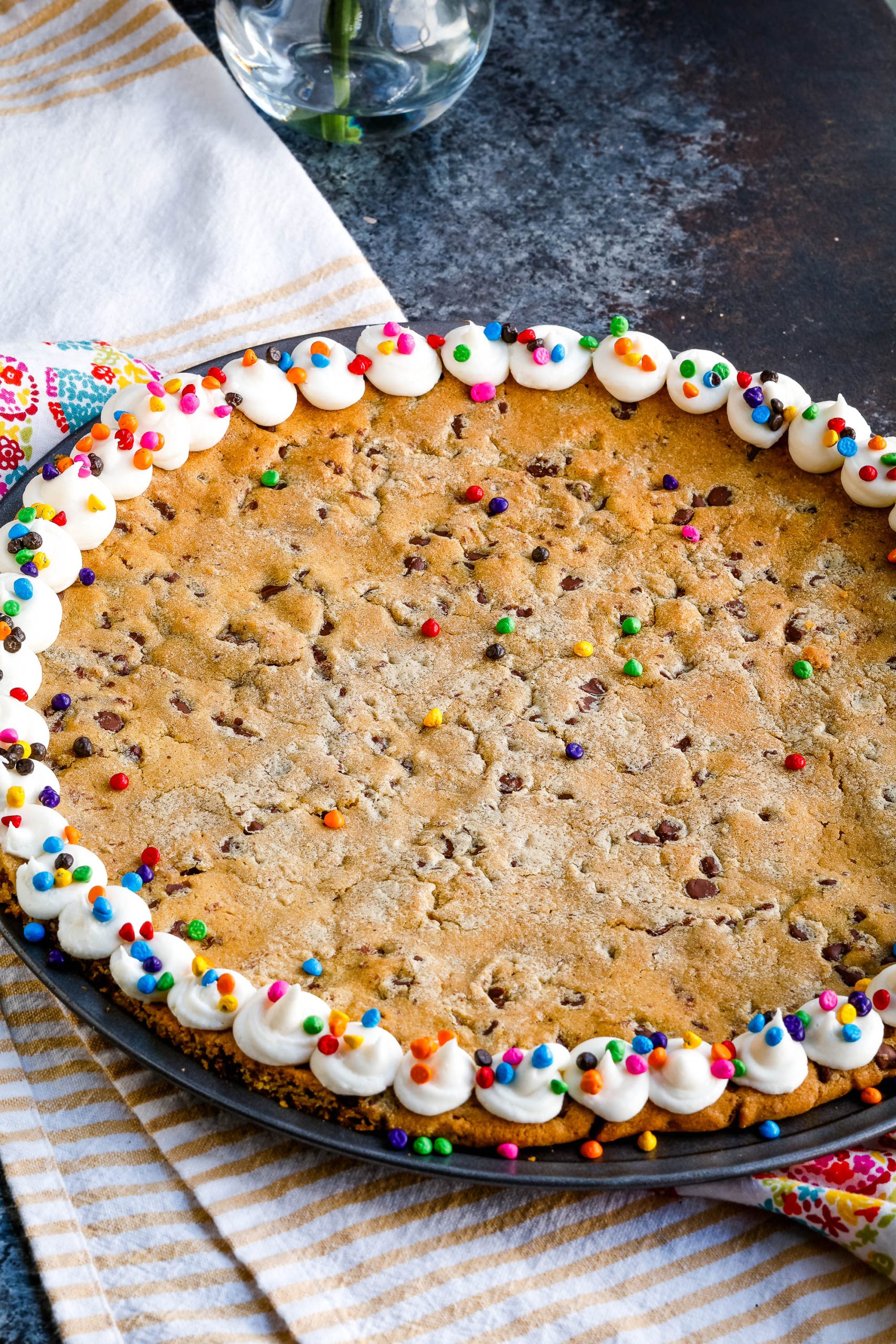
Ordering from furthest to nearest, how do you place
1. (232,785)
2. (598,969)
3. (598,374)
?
(598,374) → (232,785) → (598,969)

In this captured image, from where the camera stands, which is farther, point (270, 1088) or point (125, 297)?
point (125, 297)

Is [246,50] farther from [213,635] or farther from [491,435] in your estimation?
[213,635]

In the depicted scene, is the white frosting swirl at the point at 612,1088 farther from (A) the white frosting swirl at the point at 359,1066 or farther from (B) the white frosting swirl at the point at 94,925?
(B) the white frosting swirl at the point at 94,925

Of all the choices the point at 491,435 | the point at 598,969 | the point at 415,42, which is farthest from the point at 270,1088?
the point at 415,42

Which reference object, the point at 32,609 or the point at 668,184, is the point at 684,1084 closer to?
the point at 32,609

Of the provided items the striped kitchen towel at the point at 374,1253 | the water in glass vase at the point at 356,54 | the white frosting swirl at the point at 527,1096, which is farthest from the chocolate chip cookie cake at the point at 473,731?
the water in glass vase at the point at 356,54

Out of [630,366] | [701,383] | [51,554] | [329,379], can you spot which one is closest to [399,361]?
[329,379]
